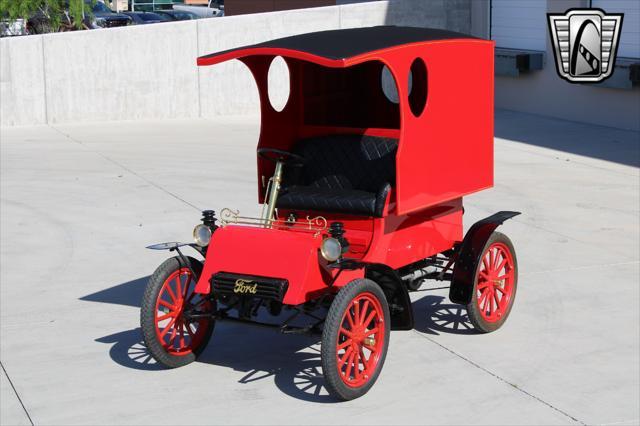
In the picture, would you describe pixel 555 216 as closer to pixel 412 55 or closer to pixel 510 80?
pixel 412 55

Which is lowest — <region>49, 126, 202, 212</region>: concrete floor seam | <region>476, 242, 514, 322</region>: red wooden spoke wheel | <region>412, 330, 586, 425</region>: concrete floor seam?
<region>412, 330, 586, 425</region>: concrete floor seam

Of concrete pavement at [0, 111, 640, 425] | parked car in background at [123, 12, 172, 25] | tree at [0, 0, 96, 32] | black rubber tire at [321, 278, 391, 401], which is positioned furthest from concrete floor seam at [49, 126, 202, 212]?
parked car in background at [123, 12, 172, 25]

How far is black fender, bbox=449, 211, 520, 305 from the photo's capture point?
7.59 meters

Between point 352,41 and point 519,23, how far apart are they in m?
14.3

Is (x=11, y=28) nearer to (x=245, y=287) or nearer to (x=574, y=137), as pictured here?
(x=574, y=137)

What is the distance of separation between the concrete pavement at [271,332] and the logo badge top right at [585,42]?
13.5ft

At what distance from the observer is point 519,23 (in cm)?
2069

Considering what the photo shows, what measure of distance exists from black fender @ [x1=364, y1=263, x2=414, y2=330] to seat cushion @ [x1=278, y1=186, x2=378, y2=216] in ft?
1.41

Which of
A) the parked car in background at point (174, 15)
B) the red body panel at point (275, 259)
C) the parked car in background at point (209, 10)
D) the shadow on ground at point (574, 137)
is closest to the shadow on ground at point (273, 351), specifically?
the red body panel at point (275, 259)

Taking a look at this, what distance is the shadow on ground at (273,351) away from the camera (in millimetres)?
6949

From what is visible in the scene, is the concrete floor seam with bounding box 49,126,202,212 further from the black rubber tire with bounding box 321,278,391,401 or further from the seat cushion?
the black rubber tire with bounding box 321,278,391,401

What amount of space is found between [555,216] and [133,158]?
20.3 feet

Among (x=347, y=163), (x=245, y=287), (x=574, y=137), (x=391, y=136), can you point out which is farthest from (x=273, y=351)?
(x=574, y=137)

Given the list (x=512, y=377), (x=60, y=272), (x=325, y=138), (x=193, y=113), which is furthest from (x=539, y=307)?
(x=193, y=113)
